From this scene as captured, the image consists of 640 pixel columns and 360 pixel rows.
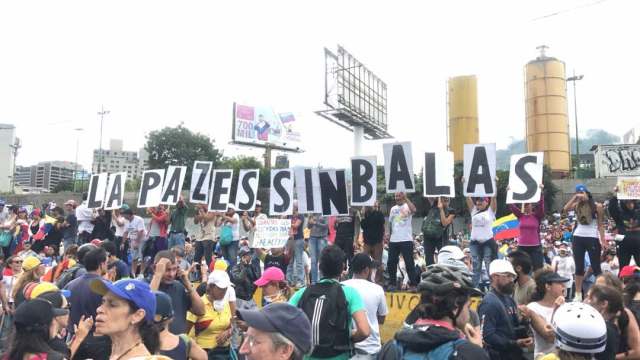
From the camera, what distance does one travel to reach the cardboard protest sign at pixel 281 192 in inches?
474

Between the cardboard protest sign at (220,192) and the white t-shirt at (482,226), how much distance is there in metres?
5.90

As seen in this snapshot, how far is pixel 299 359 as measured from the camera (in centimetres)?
271

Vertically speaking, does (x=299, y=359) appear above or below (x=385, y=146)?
below

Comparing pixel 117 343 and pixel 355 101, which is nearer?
pixel 117 343

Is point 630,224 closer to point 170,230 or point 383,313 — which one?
point 383,313

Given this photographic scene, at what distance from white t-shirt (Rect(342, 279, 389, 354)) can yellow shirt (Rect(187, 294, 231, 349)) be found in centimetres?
162

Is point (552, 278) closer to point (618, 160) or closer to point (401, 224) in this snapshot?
point (401, 224)

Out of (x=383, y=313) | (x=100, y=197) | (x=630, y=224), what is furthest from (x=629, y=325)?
(x=100, y=197)

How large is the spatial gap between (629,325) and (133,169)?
429ft

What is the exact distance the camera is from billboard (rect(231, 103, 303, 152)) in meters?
58.9

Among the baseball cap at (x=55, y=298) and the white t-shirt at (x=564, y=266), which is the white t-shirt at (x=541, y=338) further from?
the white t-shirt at (x=564, y=266)

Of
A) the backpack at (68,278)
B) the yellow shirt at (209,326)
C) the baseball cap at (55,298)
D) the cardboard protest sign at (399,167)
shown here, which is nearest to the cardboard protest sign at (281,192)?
the cardboard protest sign at (399,167)

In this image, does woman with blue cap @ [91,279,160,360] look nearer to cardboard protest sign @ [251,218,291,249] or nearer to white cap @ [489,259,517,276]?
white cap @ [489,259,517,276]

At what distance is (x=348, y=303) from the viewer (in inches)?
183
